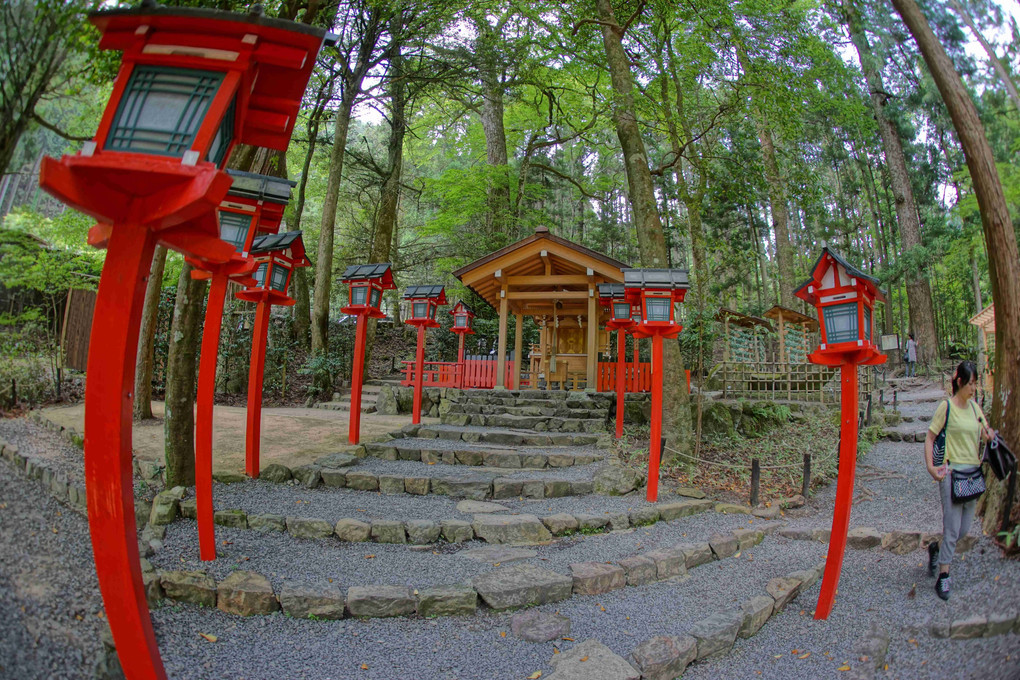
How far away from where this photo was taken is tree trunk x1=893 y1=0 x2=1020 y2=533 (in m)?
4.19

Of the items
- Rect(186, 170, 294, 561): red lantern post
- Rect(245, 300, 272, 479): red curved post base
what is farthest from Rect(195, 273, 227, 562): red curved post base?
Rect(245, 300, 272, 479): red curved post base

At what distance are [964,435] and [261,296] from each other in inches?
264

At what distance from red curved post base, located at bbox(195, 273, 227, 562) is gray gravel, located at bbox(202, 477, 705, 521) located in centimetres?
89

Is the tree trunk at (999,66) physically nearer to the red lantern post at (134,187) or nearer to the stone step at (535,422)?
the red lantern post at (134,187)

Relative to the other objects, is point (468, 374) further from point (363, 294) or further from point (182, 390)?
point (182, 390)

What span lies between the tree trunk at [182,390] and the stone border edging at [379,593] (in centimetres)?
152

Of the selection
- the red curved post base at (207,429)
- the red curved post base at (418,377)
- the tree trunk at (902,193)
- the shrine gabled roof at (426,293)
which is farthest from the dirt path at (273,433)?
the tree trunk at (902,193)

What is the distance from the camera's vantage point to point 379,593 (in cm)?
324

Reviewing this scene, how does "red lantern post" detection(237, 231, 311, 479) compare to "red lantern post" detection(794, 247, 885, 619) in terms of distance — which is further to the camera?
"red lantern post" detection(237, 231, 311, 479)

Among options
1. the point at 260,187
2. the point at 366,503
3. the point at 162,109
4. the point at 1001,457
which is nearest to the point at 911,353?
the point at 1001,457

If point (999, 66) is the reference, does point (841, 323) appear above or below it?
below

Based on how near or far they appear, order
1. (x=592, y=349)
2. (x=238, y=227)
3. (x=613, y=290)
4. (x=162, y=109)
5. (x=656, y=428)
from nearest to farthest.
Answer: (x=162, y=109), (x=238, y=227), (x=656, y=428), (x=613, y=290), (x=592, y=349)

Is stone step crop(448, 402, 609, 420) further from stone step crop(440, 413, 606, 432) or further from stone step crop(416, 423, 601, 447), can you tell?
stone step crop(416, 423, 601, 447)

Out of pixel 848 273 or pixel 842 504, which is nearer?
pixel 842 504
